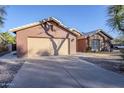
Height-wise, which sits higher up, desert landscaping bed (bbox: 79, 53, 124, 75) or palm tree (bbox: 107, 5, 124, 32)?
palm tree (bbox: 107, 5, 124, 32)

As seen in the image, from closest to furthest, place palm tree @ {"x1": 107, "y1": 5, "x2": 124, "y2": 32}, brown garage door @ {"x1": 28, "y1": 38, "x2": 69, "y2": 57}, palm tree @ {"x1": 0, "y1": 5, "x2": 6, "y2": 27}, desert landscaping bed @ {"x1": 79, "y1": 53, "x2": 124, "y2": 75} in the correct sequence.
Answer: desert landscaping bed @ {"x1": 79, "y1": 53, "x2": 124, "y2": 75}
palm tree @ {"x1": 107, "y1": 5, "x2": 124, "y2": 32}
palm tree @ {"x1": 0, "y1": 5, "x2": 6, "y2": 27}
brown garage door @ {"x1": 28, "y1": 38, "x2": 69, "y2": 57}

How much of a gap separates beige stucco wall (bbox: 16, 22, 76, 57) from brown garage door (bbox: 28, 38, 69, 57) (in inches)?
14.4

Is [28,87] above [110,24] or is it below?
below

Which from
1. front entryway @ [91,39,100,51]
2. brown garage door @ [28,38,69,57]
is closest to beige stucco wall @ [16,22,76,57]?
brown garage door @ [28,38,69,57]

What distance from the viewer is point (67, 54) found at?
2064 centimetres

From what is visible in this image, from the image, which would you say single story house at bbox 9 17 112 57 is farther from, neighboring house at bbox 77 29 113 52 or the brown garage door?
neighboring house at bbox 77 29 113 52

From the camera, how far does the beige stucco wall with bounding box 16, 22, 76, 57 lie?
18969mm

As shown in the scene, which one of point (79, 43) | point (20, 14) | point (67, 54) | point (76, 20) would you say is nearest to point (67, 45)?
point (67, 54)

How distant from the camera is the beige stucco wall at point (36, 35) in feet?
62.2

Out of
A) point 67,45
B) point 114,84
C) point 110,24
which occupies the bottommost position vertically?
point 114,84
